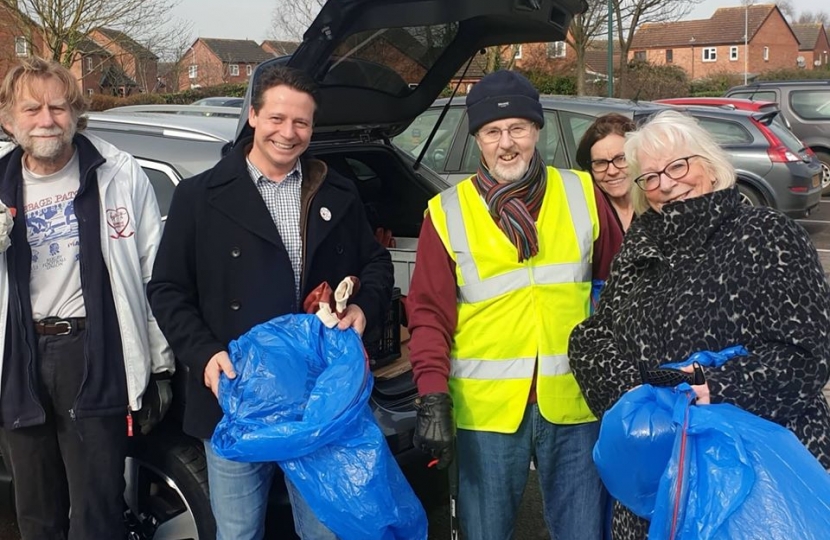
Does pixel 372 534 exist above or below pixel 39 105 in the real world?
below

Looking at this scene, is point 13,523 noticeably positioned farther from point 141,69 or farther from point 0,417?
point 141,69

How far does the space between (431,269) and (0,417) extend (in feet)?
4.49

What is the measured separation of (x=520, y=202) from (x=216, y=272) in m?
0.88

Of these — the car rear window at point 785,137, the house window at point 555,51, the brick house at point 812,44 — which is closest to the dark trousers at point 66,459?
the car rear window at point 785,137

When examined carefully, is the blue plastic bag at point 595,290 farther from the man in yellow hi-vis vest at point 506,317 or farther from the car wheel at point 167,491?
the car wheel at point 167,491

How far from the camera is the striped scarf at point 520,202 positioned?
88.4 inches

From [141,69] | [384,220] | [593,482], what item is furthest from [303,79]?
[141,69]

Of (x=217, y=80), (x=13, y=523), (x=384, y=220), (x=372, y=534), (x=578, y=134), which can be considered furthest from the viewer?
(x=217, y=80)

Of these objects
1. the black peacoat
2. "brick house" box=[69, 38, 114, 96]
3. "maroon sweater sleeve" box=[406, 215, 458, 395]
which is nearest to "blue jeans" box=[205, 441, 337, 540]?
the black peacoat

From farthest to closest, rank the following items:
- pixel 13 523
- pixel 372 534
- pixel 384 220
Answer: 1. pixel 384 220
2. pixel 13 523
3. pixel 372 534

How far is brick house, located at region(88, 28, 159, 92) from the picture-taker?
21.1 meters

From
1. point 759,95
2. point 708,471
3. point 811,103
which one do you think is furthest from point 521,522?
point 759,95

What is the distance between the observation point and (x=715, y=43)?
5812cm

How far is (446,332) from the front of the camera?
7.66 feet
